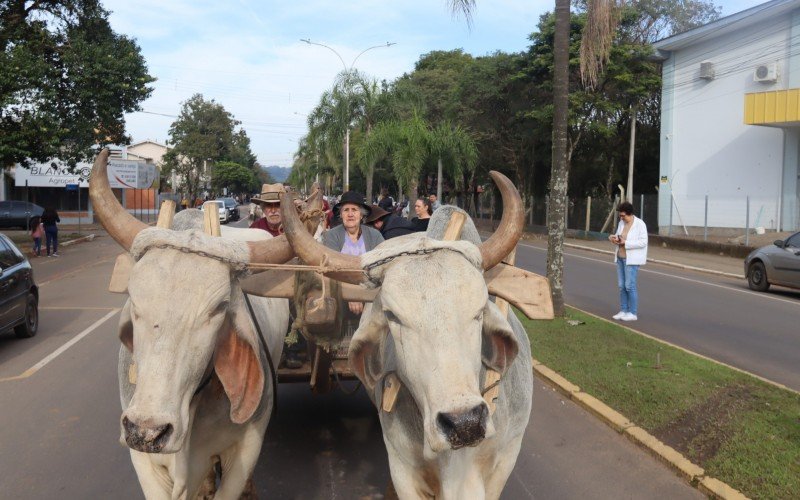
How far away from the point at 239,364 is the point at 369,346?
0.58 meters

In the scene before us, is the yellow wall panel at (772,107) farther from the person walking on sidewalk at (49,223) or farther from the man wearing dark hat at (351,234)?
the person walking on sidewalk at (49,223)

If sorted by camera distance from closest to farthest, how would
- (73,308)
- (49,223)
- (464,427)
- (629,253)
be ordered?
(464,427)
(629,253)
(73,308)
(49,223)

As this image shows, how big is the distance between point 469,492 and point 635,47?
2987cm

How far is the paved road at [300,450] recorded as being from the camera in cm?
506

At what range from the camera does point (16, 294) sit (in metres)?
9.97

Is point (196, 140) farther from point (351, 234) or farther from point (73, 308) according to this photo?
point (351, 234)

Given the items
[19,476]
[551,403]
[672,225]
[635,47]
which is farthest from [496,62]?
[19,476]

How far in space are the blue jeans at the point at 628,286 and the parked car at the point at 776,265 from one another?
5.32 meters

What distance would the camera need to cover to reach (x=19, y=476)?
520 centimetres

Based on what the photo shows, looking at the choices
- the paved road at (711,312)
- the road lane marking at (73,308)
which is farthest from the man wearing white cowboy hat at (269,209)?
the road lane marking at (73,308)

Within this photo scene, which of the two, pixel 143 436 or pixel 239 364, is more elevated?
pixel 239 364

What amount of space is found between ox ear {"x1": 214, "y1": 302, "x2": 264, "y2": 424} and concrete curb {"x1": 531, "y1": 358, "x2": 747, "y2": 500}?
11.1 ft

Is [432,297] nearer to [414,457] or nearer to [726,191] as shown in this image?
[414,457]

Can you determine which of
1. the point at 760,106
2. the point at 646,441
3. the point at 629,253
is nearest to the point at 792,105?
the point at 760,106
